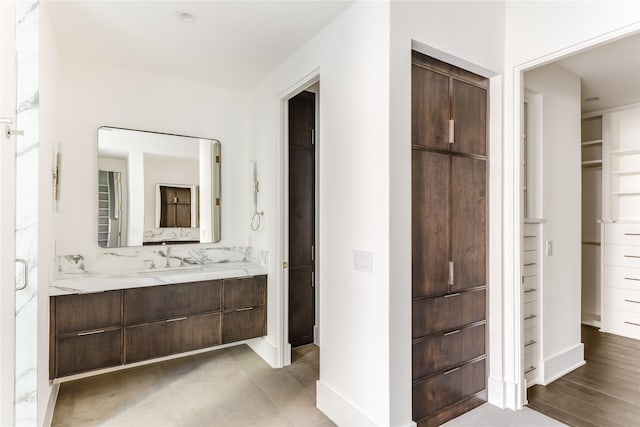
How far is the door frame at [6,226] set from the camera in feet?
3.38

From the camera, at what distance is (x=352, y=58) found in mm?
2186

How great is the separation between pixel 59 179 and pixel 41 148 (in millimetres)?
659

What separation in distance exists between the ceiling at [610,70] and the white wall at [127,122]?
301 centimetres

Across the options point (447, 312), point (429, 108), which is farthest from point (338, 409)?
point (429, 108)

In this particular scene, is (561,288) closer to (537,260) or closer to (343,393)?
(537,260)

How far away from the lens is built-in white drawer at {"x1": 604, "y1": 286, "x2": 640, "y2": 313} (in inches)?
154

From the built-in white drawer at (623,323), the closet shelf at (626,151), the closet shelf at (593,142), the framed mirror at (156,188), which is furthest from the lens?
the closet shelf at (593,142)

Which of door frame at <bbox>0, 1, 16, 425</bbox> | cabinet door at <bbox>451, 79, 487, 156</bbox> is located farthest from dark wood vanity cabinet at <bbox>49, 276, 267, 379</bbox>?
cabinet door at <bbox>451, 79, 487, 156</bbox>

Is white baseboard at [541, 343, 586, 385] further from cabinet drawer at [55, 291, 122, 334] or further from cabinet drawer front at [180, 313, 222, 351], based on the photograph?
cabinet drawer at [55, 291, 122, 334]

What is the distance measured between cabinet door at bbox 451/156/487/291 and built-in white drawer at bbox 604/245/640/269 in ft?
8.63

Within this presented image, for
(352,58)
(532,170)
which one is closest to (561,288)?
(532,170)

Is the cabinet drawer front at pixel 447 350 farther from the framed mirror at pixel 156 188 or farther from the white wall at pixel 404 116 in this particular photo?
the framed mirror at pixel 156 188

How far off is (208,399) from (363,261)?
5.11 feet

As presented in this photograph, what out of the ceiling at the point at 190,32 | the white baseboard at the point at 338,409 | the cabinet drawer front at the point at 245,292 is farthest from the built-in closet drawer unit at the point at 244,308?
the ceiling at the point at 190,32
